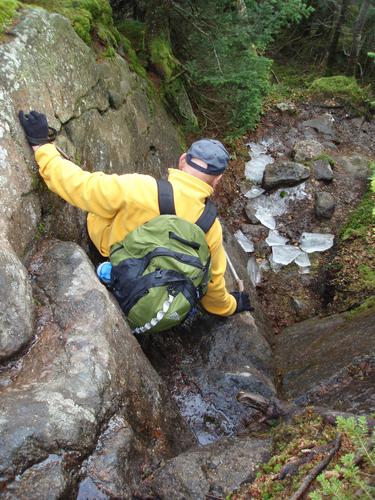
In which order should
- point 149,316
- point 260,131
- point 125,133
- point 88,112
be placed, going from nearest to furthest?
point 149,316 < point 88,112 < point 125,133 < point 260,131

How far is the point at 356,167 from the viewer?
33.0 ft

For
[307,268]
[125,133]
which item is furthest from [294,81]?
[125,133]

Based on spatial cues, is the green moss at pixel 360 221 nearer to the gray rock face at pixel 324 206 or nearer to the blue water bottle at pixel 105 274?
the gray rock face at pixel 324 206

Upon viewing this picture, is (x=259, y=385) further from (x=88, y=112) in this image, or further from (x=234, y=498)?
(x=88, y=112)

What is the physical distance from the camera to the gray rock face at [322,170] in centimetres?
973

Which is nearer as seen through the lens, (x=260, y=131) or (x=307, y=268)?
(x=307, y=268)

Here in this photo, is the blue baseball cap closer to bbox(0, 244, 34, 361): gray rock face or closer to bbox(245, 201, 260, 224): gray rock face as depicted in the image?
bbox(0, 244, 34, 361): gray rock face

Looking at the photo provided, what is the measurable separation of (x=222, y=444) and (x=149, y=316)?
129cm

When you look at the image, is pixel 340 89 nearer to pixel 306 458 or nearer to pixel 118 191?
pixel 118 191

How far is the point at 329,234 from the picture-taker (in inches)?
354

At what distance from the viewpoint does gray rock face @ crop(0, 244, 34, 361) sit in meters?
3.64

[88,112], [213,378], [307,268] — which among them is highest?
[88,112]

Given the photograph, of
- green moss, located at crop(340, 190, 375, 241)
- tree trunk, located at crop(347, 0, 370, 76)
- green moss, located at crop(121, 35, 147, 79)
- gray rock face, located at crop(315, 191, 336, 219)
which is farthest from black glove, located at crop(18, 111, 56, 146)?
tree trunk, located at crop(347, 0, 370, 76)

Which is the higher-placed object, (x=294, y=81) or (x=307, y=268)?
(x=294, y=81)
